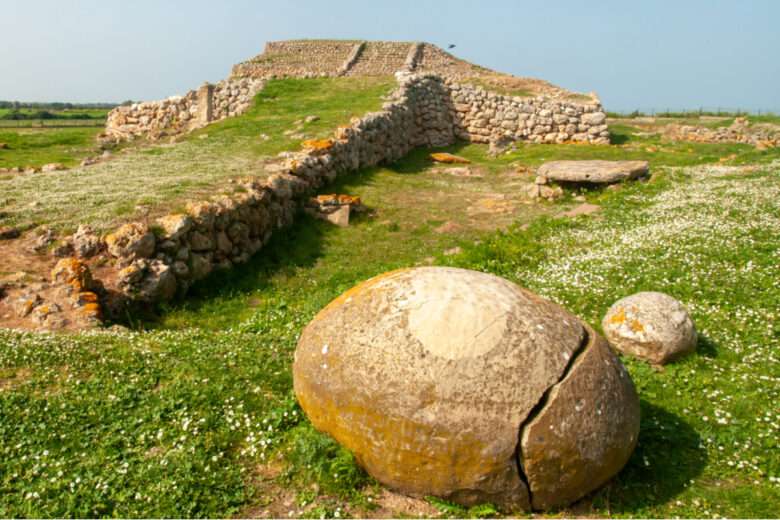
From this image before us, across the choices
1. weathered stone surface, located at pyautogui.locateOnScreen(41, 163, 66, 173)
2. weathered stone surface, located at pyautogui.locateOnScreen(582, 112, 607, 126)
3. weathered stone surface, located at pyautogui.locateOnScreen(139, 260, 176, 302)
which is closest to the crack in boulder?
weathered stone surface, located at pyautogui.locateOnScreen(139, 260, 176, 302)

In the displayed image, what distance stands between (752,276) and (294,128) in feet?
53.4

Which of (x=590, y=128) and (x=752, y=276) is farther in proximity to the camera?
(x=590, y=128)

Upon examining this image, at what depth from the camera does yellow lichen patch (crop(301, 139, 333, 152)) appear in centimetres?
1798

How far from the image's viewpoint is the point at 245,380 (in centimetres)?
656

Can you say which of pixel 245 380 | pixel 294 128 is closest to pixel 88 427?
pixel 245 380

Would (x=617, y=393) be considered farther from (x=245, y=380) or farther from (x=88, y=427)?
(x=88, y=427)

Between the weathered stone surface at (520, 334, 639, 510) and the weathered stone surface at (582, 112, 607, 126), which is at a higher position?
the weathered stone surface at (582, 112, 607, 126)

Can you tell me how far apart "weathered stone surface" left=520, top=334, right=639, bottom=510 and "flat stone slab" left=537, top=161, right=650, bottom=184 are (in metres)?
14.0

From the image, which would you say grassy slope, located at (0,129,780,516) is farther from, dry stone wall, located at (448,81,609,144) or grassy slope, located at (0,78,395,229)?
dry stone wall, located at (448,81,609,144)

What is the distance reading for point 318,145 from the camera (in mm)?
18172

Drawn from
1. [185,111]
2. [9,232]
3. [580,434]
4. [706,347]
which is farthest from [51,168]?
[706,347]

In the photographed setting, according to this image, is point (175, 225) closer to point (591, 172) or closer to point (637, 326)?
point (637, 326)

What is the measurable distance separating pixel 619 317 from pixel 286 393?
4728 mm

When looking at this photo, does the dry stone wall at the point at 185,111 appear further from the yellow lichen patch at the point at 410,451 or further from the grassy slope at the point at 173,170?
the yellow lichen patch at the point at 410,451
